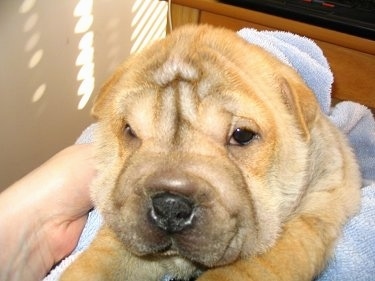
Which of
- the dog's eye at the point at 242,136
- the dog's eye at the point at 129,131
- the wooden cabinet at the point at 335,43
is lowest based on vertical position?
the wooden cabinet at the point at 335,43

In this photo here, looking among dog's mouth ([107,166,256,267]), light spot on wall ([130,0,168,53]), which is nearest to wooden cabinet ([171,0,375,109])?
light spot on wall ([130,0,168,53])

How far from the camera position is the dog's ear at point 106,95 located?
1.02 m

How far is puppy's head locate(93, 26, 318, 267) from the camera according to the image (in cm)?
84

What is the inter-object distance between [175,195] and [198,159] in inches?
3.1

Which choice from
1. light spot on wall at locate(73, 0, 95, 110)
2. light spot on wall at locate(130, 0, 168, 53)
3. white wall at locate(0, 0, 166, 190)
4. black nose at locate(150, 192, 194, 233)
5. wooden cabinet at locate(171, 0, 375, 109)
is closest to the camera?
black nose at locate(150, 192, 194, 233)

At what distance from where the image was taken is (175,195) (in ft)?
2.69

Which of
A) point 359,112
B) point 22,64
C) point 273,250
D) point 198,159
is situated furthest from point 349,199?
point 22,64

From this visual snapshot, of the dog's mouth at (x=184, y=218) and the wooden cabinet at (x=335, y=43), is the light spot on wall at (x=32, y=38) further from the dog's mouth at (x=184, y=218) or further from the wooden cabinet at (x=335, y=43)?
the dog's mouth at (x=184, y=218)

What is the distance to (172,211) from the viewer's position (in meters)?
0.82

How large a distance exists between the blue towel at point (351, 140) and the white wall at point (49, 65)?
0.55 meters

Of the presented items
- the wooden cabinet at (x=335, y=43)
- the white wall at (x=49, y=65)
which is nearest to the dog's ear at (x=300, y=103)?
the wooden cabinet at (x=335, y=43)

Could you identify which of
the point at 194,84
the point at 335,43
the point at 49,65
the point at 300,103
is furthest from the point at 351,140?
the point at 49,65

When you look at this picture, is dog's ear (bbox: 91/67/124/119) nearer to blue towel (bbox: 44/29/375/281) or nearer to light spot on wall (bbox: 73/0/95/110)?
blue towel (bbox: 44/29/375/281)

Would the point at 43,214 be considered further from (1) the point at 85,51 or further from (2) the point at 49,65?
(1) the point at 85,51
